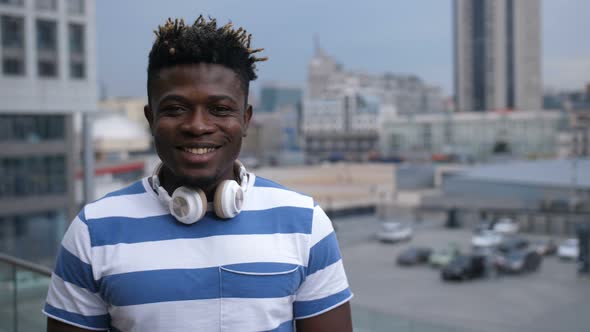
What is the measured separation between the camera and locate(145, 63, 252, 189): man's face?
1.36 m

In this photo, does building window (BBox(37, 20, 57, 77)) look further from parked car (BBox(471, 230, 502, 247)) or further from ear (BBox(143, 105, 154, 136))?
parked car (BBox(471, 230, 502, 247))

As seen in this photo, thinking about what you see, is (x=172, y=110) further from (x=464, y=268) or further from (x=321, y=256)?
(x=464, y=268)

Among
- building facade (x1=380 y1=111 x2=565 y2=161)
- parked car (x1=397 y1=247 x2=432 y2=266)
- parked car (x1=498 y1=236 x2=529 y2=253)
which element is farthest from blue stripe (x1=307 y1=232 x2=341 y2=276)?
building facade (x1=380 y1=111 x2=565 y2=161)

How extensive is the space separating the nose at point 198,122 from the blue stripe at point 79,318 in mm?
448

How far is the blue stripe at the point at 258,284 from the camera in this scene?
1.32m

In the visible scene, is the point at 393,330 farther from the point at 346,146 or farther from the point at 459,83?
the point at 459,83

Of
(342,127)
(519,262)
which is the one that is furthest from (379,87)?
(519,262)

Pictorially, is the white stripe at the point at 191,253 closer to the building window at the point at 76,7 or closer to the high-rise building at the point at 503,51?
the building window at the point at 76,7

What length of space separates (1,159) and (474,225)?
23633 millimetres

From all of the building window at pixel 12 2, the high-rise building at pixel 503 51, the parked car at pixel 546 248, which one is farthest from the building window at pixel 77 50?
the high-rise building at pixel 503 51

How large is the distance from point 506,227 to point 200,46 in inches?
1214

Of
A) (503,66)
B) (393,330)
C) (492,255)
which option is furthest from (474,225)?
(503,66)

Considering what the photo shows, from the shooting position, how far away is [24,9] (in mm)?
16078

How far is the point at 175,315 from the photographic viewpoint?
131 centimetres
